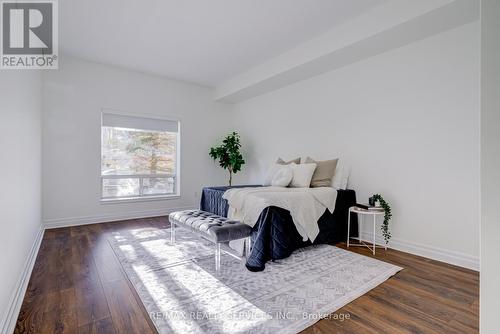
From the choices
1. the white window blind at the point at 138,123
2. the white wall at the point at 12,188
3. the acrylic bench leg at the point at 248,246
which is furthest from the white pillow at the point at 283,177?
the white wall at the point at 12,188

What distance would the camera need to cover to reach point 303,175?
11.6 ft

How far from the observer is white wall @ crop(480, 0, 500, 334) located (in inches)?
33.1

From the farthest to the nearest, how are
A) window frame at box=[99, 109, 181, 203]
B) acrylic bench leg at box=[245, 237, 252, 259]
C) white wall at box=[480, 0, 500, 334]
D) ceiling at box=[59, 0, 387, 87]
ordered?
window frame at box=[99, 109, 181, 203] → ceiling at box=[59, 0, 387, 87] → acrylic bench leg at box=[245, 237, 252, 259] → white wall at box=[480, 0, 500, 334]

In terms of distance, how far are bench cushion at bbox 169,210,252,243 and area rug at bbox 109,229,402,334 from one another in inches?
12.5

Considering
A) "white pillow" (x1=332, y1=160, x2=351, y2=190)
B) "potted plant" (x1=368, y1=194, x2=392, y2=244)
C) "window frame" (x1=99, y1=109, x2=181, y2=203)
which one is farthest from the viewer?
"window frame" (x1=99, y1=109, x2=181, y2=203)

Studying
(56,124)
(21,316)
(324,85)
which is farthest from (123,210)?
(324,85)

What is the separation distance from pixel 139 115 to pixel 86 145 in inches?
41.1

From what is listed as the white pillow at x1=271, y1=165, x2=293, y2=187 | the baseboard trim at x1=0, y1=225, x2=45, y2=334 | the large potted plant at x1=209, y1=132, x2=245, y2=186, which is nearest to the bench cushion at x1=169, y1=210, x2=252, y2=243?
the white pillow at x1=271, y1=165, x2=293, y2=187

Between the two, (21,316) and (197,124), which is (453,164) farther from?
(197,124)

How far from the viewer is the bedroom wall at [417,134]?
253cm

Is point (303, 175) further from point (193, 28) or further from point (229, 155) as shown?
point (193, 28)

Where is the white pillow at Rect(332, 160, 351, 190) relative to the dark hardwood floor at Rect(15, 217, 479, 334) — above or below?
above

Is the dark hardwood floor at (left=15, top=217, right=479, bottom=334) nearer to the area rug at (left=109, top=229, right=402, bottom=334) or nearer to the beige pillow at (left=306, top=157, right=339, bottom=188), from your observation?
the area rug at (left=109, top=229, right=402, bottom=334)

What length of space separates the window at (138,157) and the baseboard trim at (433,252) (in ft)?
13.0
